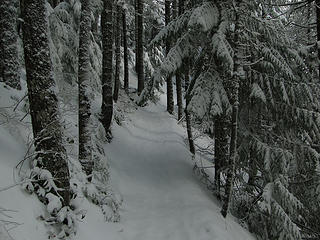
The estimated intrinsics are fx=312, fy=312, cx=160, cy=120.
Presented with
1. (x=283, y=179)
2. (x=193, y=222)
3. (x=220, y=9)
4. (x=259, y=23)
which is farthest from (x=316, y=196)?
(x=220, y=9)

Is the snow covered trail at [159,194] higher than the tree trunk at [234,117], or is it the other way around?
the tree trunk at [234,117]

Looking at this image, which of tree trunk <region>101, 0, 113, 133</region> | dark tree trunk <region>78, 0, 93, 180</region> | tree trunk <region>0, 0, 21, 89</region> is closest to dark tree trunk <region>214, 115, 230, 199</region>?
dark tree trunk <region>78, 0, 93, 180</region>

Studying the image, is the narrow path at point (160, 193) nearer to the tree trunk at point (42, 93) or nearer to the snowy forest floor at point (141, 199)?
the snowy forest floor at point (141, 199)

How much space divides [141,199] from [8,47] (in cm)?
520

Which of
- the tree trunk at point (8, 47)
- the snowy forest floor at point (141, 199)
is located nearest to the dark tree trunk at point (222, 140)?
the snowy forest floor at point (141, 199)

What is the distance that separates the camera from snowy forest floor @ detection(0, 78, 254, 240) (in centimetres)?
443

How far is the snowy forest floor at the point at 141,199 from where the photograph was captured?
4430 millimetres

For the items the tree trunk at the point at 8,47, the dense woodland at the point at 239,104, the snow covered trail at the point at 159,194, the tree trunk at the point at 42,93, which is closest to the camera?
the tree trunk at the point at 42,93

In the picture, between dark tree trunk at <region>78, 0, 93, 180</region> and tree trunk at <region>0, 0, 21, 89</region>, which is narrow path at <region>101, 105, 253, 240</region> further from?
tree trunk at <region>0, 0, 21, 89</region>

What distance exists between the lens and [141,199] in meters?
7.92

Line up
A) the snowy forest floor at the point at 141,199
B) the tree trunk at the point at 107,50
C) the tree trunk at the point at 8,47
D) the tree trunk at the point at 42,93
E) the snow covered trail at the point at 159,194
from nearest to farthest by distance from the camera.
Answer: the snowy forest floor at the point at 141,199, the tree trunk at the point at 42,93, the snow covered trail at the point at 159,194, the tree trunk at the point at 8,47, the tree trunk at the point at 107,50

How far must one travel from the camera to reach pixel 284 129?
8.54 metres

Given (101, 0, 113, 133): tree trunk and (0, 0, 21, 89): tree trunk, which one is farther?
(101, 0, 113, 133): tree trunk

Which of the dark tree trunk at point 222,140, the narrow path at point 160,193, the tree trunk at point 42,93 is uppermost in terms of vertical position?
the tree trunk at point 42,93
